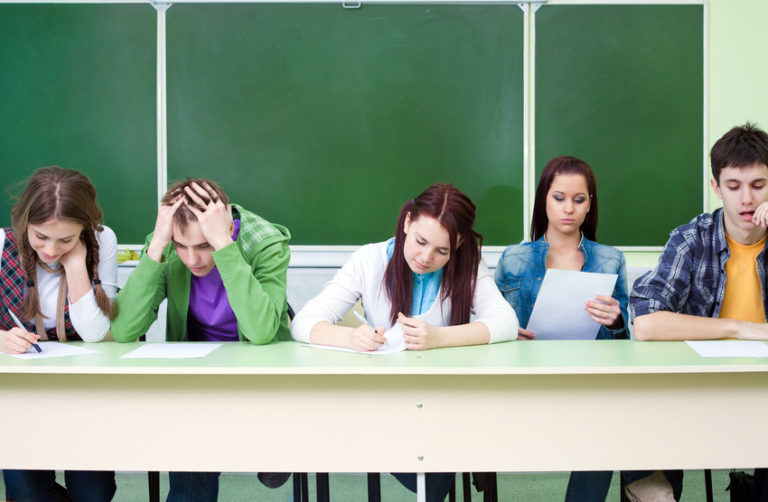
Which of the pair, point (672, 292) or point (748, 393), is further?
point (672, 292)

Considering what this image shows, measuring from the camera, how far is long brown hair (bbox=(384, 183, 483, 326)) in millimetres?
1712

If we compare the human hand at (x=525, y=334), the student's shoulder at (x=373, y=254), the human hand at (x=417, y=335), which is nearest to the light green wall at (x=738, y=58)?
the human hand at (x=525, y=334)

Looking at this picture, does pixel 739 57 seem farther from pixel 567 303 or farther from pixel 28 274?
pixel 28 274

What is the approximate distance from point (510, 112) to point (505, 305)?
68.4 inches

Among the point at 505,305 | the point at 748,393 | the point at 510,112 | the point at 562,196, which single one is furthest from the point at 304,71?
the point at 748,393

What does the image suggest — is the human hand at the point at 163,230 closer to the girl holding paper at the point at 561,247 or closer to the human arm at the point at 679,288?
the girl holding paper at the point at 561,247

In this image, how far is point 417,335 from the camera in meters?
1.54

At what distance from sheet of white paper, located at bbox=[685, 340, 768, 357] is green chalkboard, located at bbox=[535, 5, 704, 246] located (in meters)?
1.77

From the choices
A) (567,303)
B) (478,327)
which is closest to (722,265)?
(567,303)

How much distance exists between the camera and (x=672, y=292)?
1811mm

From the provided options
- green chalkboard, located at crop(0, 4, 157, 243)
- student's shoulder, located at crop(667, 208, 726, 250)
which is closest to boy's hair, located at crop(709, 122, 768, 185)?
student's shoulder, located at crop(667, 208, 726, 250)

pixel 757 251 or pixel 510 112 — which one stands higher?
pixel 510 112

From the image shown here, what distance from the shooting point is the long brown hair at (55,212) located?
1641 mm

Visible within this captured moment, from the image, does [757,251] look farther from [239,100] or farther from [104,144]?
[104,144]
